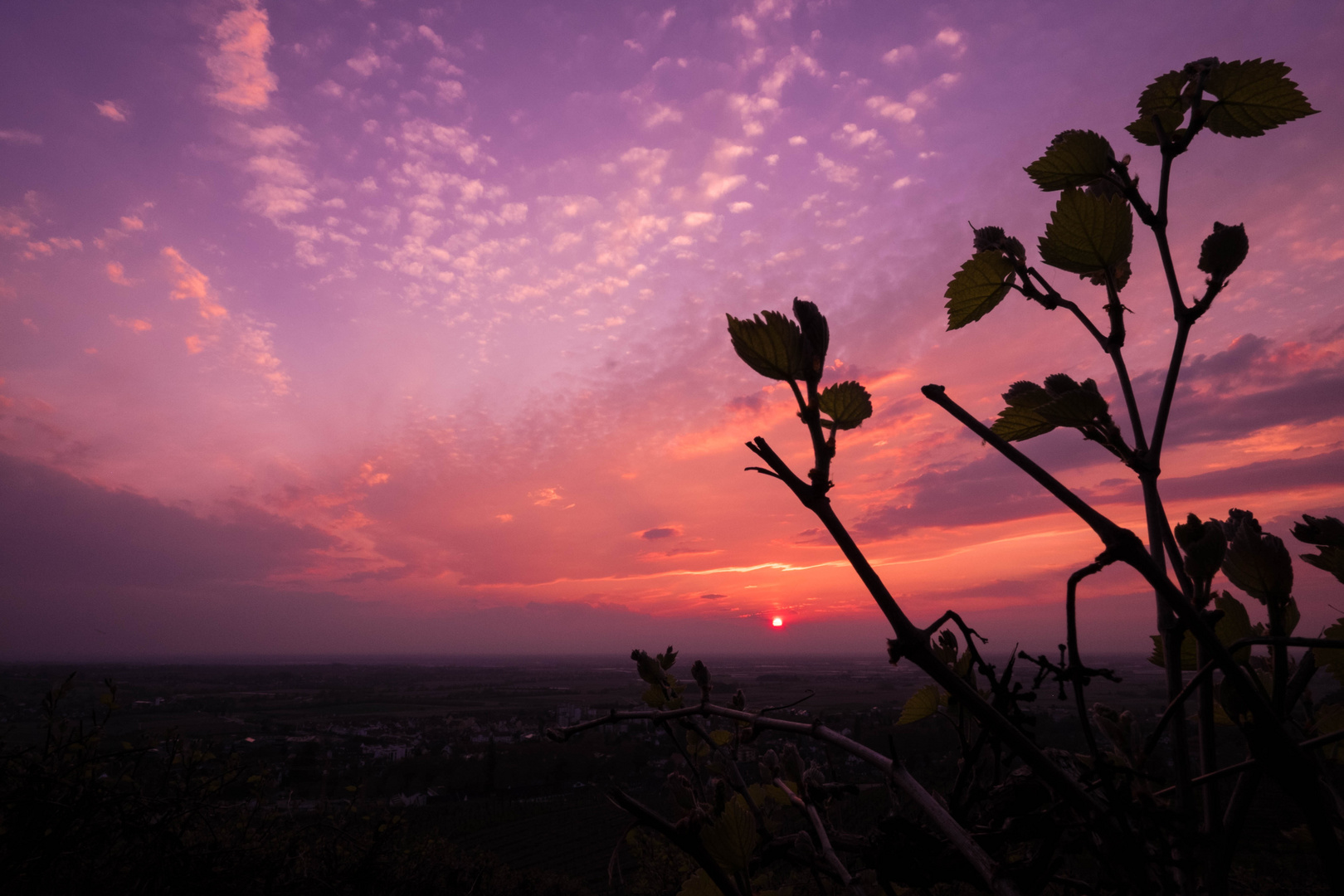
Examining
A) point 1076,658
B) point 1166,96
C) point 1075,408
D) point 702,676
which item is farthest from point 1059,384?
point 702,676

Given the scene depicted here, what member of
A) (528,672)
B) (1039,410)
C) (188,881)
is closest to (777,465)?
(1039,410)

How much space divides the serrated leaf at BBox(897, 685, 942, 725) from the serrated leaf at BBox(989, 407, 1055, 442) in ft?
1.69

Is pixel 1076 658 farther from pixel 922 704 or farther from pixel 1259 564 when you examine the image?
pixel 922 704

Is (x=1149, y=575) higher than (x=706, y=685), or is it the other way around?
(x=1149, y=575)

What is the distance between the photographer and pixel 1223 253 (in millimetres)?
867

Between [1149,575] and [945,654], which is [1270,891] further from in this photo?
[1149,575]

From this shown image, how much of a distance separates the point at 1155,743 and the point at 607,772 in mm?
47474

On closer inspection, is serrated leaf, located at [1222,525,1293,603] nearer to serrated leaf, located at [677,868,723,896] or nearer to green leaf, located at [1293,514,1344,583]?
green leaf, located at [1293,514,1344,583]

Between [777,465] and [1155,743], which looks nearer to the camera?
[777,465]

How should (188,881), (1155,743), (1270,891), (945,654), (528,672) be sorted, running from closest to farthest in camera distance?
(1155,743)
(945,654)
(188,881)
(1270,891)
(528,672)

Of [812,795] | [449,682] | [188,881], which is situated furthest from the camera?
[449,682]

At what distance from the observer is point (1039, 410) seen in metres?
0.70

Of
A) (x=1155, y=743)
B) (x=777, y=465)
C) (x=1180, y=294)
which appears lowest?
(x=1155, y=743)

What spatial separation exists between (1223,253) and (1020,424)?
0.38 m
